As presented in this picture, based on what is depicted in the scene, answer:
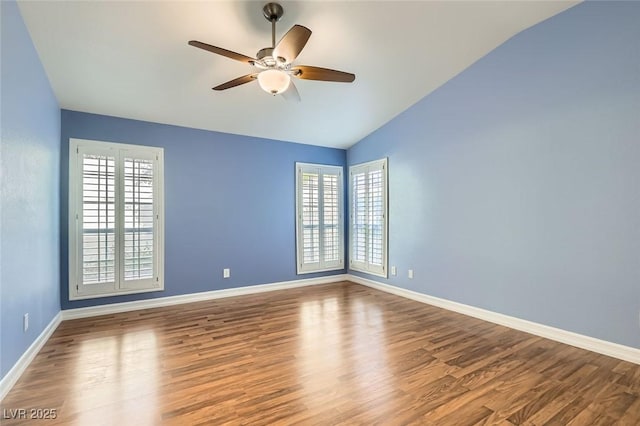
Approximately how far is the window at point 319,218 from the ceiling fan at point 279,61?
277 centimetres

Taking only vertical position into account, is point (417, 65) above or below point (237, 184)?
above

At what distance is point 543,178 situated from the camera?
3.16m

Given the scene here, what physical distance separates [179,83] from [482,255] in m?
3.98

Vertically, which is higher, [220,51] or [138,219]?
[220,51]

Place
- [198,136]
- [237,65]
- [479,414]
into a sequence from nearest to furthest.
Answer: [479,414], [237,65], [198,136]

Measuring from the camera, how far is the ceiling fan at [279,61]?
2.10 metres

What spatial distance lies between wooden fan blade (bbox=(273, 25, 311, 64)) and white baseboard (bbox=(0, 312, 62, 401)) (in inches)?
114

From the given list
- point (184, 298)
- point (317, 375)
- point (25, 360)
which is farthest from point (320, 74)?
point (184, 298)

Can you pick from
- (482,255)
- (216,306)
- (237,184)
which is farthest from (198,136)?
(482,255)

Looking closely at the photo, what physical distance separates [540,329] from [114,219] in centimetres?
499

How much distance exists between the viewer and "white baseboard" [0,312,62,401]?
213 cm

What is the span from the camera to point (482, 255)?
146 inches

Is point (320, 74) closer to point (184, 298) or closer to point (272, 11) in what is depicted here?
point (272, 11)

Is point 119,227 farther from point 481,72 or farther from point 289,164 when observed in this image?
point 481,72
